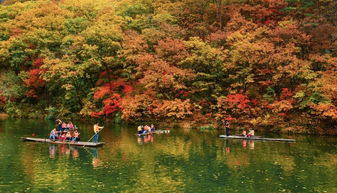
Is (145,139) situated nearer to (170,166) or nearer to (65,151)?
(65,151)

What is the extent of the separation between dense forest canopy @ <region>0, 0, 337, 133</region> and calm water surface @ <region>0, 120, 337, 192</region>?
1088 cm

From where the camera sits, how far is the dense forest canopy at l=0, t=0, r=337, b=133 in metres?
51.0

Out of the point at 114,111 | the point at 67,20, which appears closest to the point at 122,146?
the point at 114,111

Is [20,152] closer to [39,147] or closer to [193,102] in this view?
[39,147]

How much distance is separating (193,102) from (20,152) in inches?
1181

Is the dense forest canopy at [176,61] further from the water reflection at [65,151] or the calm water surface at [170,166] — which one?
the water reflection at [65,151]

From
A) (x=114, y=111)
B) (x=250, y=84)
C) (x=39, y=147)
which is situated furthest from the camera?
(x=114, y=111)

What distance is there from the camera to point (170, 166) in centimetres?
2859

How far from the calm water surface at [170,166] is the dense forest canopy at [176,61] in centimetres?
1088

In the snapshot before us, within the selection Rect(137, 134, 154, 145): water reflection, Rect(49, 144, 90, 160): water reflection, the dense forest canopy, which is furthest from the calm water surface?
the dense forest canopy

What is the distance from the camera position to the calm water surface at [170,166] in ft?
75.8

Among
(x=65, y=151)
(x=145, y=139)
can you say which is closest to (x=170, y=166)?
(x=65, y=151)

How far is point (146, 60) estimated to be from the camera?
56.9 meters

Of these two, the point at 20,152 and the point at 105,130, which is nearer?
the point at 20,152
